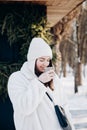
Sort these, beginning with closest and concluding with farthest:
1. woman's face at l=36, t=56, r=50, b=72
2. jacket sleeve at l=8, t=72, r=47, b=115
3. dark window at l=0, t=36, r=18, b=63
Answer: jacket sleeve at l=8, t=72, r=47, b=115 → woman's face at l=36, t=56, r=50, b=72 → dark window at l=0, t=36, r=18, b=63

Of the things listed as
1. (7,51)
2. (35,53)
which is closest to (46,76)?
(35,53)

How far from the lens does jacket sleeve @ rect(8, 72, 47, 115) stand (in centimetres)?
300

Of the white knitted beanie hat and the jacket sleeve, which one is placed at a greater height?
the white knitted beanie hat

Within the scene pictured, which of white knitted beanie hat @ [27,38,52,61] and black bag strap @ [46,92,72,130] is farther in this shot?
white knitted beanie hat @ [27,38,52,61]

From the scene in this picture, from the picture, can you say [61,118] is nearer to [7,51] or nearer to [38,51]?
[38,51]

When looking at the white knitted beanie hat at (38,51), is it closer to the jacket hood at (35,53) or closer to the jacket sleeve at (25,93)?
the jacket hood at (35,53)

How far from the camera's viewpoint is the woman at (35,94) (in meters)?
3.02

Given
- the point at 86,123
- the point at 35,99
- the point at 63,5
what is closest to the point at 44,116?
the point at 35,99

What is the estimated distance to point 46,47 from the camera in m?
3.34

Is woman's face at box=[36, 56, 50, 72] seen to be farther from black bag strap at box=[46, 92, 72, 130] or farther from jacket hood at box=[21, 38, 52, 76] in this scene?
black bag strap at box=[46, 92, 72, 130]

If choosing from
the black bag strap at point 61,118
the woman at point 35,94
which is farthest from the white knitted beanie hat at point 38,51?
the black bag strap at point 61,118

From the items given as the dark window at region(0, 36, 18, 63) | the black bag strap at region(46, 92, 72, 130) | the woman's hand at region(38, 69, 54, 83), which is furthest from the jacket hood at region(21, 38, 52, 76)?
the dark window at region(0, 36, 18, 63)

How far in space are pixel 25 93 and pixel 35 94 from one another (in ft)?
0.25

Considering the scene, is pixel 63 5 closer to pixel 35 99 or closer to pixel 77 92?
pixel 35 99
